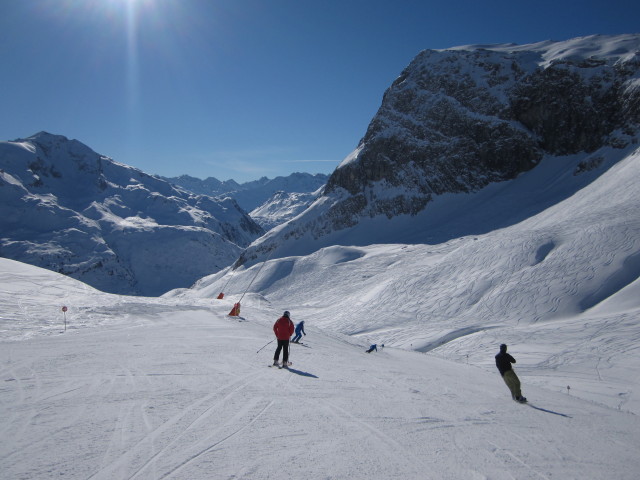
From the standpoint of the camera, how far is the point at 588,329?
19625 millimetres

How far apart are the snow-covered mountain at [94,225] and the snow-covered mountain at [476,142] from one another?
62.8 meters

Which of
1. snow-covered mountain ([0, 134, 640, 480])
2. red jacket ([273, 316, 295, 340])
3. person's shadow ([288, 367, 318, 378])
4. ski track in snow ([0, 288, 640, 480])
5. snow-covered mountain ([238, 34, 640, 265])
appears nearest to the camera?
ski track in snow ([0, 288, 640, 480])

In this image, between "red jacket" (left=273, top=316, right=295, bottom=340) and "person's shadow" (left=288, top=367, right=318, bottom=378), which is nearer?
"person's shadow" (left=288, top=367, right=318, bottom=378)

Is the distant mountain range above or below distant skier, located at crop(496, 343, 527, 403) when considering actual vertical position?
above

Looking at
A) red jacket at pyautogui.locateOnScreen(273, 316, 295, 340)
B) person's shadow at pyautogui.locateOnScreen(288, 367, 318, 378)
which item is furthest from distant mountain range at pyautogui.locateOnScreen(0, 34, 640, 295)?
person's shadow at pyautogui.locateOnScreen(288, 367, 318, 378)

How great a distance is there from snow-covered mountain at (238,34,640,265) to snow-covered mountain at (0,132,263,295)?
62.8 meters

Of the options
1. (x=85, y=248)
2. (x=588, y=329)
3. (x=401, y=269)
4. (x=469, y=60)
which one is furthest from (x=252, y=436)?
(x=85, y=248)

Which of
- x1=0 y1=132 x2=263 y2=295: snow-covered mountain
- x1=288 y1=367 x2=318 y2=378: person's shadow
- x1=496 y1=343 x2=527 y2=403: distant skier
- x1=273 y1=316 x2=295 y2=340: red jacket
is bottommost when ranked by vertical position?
x1=288 y1=367 x2=318 y2=378: person's shadow

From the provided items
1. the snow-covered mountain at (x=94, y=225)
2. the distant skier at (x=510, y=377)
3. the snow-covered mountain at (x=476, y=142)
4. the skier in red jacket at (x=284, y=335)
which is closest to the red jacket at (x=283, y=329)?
the skier in red jacket at (x=284, y=335)

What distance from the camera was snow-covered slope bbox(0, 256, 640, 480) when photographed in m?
4.23

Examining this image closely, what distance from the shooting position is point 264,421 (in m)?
5.50

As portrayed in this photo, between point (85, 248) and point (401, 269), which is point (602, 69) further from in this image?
point (85, 248)

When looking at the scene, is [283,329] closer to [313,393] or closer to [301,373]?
[301,373]

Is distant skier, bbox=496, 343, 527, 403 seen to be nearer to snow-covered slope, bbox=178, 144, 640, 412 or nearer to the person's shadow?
the person's shadow
